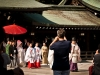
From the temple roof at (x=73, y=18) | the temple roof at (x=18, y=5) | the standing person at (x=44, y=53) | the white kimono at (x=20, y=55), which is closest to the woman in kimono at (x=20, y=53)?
the white kimono at (x=20, y=55)

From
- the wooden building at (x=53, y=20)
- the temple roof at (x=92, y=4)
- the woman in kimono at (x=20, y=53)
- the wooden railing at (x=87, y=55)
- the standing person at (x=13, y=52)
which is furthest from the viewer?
the temple roof at (x=92, y=4)

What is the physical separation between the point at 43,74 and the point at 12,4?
7.62m

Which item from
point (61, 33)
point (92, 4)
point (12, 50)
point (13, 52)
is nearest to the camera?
point (61, 33)

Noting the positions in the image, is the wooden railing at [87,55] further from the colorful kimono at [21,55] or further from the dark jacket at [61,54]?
the dark jacket at [61,54]

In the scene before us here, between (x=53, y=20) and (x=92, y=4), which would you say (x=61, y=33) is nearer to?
(x=53, y=20)

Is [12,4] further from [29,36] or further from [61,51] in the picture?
[61,51]

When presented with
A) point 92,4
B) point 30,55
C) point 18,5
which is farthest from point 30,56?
point 92,4

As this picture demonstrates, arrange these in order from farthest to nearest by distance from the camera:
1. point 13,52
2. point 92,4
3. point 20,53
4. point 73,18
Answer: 1. point 92,4
2. point 73,18
3. point 20,53
4. point 13,52

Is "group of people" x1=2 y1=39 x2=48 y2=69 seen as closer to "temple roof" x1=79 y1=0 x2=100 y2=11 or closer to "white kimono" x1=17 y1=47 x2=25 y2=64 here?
"white kimono" x1=17 y1=47 x2=25 y2=64

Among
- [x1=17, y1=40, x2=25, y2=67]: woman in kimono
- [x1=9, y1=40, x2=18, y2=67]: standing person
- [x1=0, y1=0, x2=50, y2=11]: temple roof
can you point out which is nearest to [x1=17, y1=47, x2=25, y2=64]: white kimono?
[x1=17, y1=40, x2=25, y2=67]: woman in kimono

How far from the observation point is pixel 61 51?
7.00 meters

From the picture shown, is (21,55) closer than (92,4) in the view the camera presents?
Yes

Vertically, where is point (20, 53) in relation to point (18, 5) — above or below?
below

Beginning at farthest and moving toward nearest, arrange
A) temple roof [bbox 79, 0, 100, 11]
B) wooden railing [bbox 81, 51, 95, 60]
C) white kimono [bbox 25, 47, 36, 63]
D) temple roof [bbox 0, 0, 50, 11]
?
temple roof [bbox 79, 0, 100, 11] → wooden railing [bbox 81, 51, 95, 60] → temple roof [bbox 0, 0, 50, 11] → white kimono [bbox 25, 47, 36, 63]
